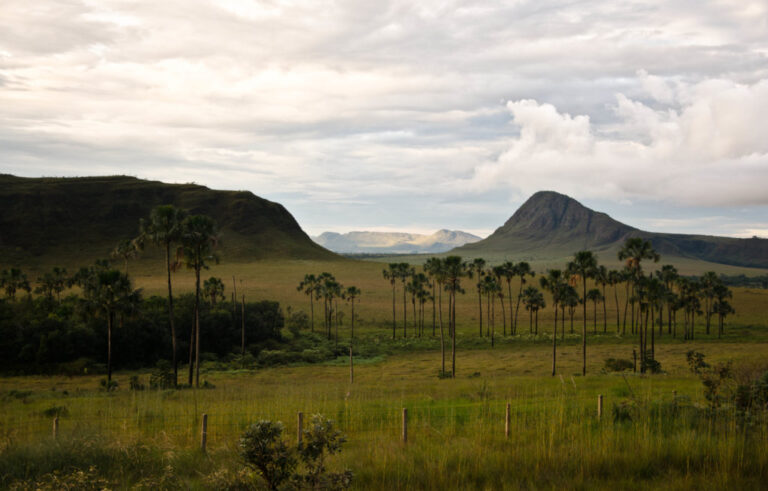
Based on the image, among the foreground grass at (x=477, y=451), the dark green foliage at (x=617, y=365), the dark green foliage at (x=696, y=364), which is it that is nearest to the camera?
the foreground grass at (x=477, y=451)

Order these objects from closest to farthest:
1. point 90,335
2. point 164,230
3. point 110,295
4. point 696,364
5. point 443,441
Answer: point 443,441
point 696,364
point 164,230
point 110,295
point 90,335

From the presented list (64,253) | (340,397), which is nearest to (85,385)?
(340,397)

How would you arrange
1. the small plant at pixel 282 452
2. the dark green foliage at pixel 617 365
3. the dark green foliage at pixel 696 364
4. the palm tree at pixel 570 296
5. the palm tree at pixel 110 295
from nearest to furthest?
the small plant at pixel 282 452 < the dark green foliage at pixel 696 364 < the palm tree at pixel 110 295 < the dark green foliage at pixel 617 365 < the palm tree at pixel 570 296

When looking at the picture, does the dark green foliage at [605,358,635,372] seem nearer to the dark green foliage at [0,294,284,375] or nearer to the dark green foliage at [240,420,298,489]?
the dark green foliage at [0,294,284,375]

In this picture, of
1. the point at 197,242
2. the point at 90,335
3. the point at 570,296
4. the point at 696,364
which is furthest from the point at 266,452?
the point at 570,296

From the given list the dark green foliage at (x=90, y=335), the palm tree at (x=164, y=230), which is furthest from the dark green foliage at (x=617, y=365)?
the dark green foliage at (x=90, y=335)

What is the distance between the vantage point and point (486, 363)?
62906 millimetres

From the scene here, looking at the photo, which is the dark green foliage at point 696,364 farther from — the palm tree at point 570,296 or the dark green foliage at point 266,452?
the palm tree at point 570,296

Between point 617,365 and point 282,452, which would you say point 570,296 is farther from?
point 282,452

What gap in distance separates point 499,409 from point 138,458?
1310cm

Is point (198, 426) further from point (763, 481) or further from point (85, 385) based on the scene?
point (85, 385)

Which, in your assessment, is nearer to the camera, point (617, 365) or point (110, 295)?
point (110, 295)

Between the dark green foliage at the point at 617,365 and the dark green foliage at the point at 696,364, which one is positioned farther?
the dark green foliage at the point at 617,365

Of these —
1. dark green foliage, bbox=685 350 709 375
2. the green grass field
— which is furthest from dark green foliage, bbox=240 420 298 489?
dark green foliage, bbox=685 350 709 375
